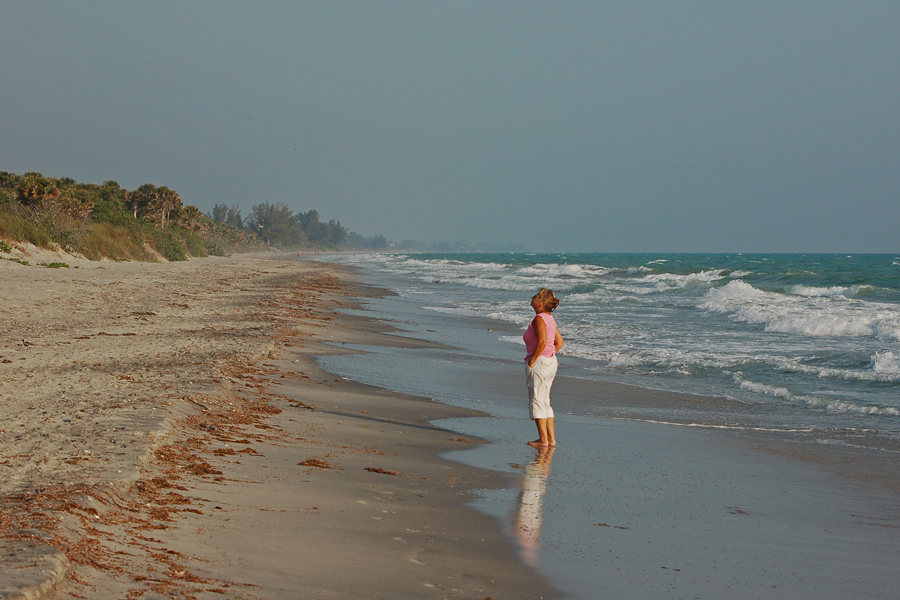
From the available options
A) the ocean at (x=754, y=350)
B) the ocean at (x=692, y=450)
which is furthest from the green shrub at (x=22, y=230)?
the ocean at (x=692, y=450)

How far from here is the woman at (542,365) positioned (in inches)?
269

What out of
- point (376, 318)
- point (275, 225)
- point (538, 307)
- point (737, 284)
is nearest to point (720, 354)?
point (538, 307)

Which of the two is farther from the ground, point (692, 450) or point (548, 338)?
point (548, 338)

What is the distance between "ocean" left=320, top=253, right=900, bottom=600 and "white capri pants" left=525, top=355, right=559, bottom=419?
37 centimetres

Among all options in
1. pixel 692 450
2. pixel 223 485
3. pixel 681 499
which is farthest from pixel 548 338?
pixel 223 485

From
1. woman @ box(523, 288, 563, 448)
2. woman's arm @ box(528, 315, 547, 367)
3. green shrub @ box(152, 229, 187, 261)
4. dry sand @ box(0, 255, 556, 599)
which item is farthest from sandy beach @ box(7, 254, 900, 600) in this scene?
green shrub @ box(152, 229, 187, 261)

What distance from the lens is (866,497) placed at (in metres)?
5.61

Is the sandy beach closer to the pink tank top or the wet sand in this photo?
the wet sand

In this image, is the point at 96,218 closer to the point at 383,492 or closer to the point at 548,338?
the point at 548,338

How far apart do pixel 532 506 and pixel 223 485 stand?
2.05 m

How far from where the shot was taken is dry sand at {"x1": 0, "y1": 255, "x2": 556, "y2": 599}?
3.10m

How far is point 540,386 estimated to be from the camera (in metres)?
6.96

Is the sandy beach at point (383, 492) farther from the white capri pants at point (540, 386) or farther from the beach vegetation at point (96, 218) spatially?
the beach vegetation at point (96, 218)

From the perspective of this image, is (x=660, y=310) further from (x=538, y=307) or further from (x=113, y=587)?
Answer: (x=113, y=587)
